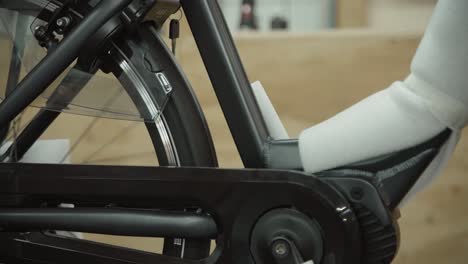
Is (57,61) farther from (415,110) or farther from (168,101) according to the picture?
(415,110)

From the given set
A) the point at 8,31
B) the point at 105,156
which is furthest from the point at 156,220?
the point at 105,156

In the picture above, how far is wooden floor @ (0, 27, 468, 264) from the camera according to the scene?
1193 millimetres

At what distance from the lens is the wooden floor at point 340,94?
1193 mm

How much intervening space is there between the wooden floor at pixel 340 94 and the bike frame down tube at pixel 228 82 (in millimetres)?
505

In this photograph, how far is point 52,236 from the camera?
717mm

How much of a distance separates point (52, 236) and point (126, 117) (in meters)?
0.17

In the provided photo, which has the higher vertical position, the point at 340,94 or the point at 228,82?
the point at 228,82

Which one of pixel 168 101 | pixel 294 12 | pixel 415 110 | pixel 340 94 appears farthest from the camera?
pixel 294 12

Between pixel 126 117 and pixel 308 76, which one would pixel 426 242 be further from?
pixel 126 117

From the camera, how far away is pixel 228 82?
2.21 ft

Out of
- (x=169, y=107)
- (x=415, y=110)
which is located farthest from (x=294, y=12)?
(x=415, y=110)

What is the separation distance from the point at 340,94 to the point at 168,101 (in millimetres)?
568

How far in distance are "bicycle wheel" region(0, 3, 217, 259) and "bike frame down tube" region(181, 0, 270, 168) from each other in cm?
6

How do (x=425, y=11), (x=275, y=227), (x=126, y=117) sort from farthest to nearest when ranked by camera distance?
(x=425, y=11) → (x=126, y=117) → (x=275, y=227)
